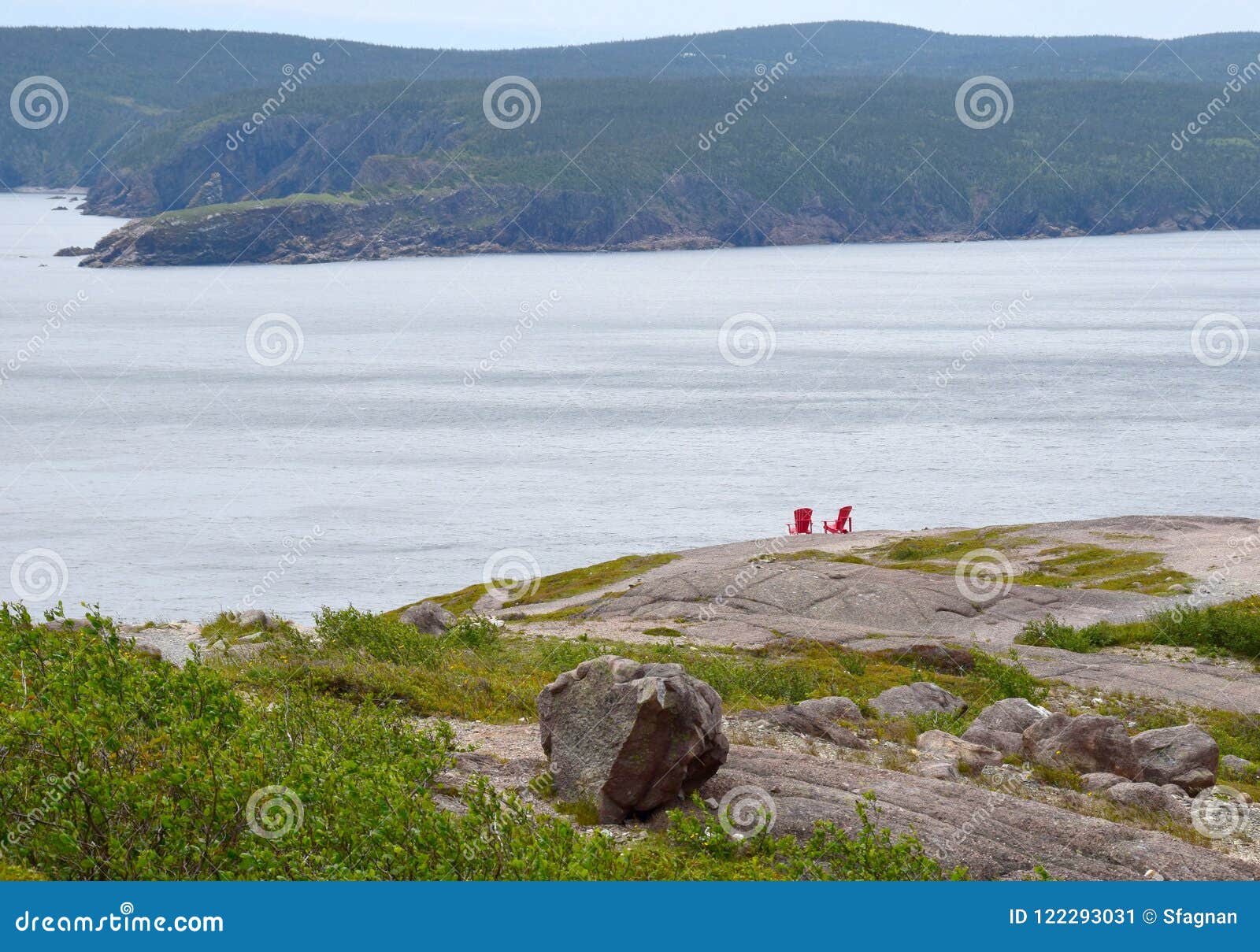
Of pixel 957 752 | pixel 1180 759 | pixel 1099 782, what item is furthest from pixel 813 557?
pixel 1099 782

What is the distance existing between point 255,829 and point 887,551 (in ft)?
104

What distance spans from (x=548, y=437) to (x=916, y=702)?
51061 millimetres

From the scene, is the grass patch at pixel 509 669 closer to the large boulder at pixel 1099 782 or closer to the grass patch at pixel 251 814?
the large boulder at pixel 1099 782

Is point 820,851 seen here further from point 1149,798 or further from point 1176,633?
point 1176,633

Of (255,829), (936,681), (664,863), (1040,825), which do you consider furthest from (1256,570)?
(255,829)

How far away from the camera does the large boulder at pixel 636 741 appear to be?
1192 cm

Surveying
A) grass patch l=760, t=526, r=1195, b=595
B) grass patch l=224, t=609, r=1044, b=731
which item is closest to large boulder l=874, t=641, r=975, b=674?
grass patch l=224, t=609, r=1044, b=731

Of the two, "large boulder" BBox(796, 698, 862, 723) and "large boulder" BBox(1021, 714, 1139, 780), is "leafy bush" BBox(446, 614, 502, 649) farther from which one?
"large boulder" BBox(1021, 714, 1139, 780)

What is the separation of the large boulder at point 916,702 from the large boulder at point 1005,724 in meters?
0.78

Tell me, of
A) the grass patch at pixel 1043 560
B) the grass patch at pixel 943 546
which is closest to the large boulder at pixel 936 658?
the grass patch at pixel 1043 560

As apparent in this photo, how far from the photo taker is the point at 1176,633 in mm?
28969

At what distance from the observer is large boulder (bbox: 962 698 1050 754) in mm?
17766

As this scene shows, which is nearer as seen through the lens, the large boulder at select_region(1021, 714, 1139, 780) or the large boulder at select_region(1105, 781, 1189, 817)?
the large boulder at select_region(1105, 781, 1189, 817)

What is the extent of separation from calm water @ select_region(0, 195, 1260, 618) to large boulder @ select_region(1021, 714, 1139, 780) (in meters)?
25.4
